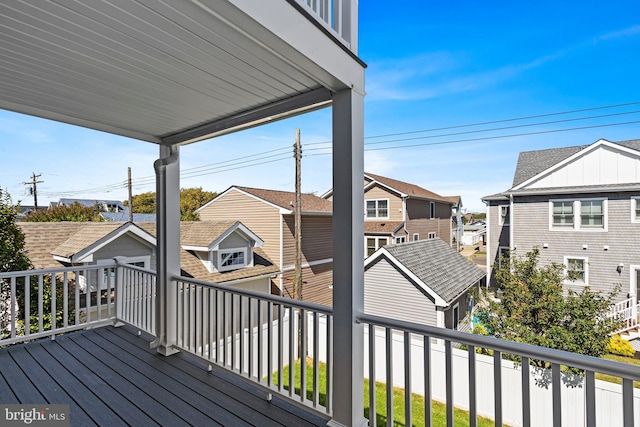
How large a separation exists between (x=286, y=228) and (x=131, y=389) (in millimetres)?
8114

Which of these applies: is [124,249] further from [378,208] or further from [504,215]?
[504,215]

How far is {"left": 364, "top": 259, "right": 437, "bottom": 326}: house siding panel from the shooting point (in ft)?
24.6

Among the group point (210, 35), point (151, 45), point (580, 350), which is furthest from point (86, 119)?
point (580, 350)

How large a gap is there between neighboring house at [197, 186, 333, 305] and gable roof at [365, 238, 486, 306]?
9.57ft

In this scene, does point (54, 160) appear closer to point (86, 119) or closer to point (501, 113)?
point (86, 119)

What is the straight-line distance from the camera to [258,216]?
10.6 m

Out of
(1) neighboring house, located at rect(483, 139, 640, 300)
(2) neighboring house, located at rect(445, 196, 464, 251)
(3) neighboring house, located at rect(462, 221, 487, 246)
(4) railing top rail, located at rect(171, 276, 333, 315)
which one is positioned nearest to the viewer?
(4) railing top rail, located at rect(171, 276, 333, 315)

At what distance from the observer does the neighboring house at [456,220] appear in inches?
725

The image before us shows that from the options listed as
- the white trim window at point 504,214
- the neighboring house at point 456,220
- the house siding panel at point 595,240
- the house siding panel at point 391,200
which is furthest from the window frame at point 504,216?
the neighboring house at point 456,220

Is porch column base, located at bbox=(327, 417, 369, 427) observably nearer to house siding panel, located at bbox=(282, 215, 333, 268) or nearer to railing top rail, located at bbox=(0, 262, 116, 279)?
railing top rail, located at bbox=(0, 262, 116, 279)

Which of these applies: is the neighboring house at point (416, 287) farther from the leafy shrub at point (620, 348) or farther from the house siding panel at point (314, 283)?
the leafy shrub at point (620, 348)

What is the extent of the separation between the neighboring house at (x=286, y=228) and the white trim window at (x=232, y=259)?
1.39 meters

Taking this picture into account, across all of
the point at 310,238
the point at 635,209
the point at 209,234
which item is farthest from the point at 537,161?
the point at 209,234

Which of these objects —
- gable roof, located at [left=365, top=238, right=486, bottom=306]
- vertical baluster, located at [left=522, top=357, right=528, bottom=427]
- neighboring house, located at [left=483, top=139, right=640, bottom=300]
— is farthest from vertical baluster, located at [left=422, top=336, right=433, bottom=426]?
neighboring house, located at [left=483, top=139, right=640, bottom=300]
